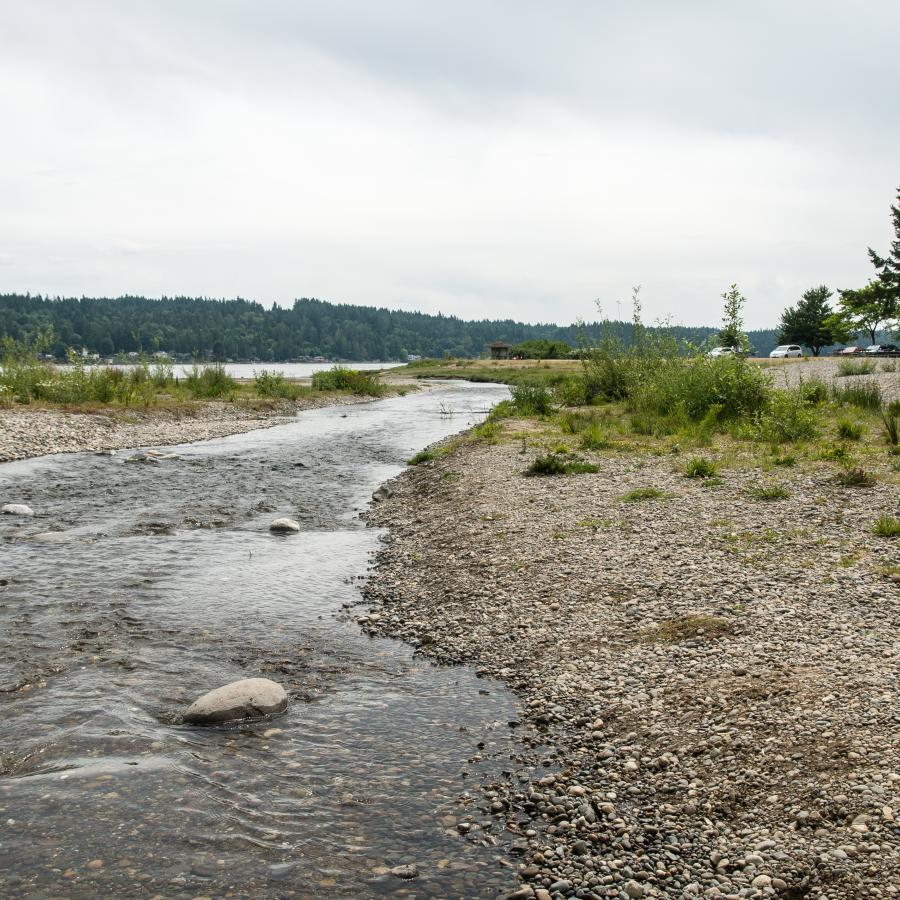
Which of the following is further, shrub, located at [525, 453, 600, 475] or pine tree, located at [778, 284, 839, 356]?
pine tree, located at [778, 284, 839, 356]

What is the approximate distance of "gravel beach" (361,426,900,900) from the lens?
4.98 meters

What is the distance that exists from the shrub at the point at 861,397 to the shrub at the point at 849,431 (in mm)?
5889

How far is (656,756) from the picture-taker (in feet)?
20.5

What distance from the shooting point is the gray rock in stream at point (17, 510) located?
16391mm

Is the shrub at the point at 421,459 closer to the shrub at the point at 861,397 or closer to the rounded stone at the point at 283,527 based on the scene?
the rounded stone at the point at 283,527

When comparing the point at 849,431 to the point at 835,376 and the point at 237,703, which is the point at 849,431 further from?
the point at 237,703

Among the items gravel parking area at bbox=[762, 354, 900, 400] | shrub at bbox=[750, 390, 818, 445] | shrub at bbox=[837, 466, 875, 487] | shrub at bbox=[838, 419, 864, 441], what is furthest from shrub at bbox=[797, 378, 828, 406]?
shrub at bbox=[837, 466, 875, 487]

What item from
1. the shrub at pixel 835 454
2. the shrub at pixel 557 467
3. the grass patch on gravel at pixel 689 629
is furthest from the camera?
the shrub at pixel 557 467

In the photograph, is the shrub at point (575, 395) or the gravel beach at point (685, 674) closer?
the gravel beach at point (685, 674)

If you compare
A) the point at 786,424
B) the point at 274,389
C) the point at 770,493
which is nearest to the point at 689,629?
the point at 770,493

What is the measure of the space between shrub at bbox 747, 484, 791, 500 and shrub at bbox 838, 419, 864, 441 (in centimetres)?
723

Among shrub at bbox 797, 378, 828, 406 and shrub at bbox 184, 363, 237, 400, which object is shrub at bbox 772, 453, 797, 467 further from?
shrub at bbox 184, 363, 237, 400

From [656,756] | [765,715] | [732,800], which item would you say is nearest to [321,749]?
[656,756]

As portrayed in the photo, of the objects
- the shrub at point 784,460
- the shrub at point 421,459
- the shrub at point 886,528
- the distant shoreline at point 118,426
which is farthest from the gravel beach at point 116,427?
the shrub at point 886,528
